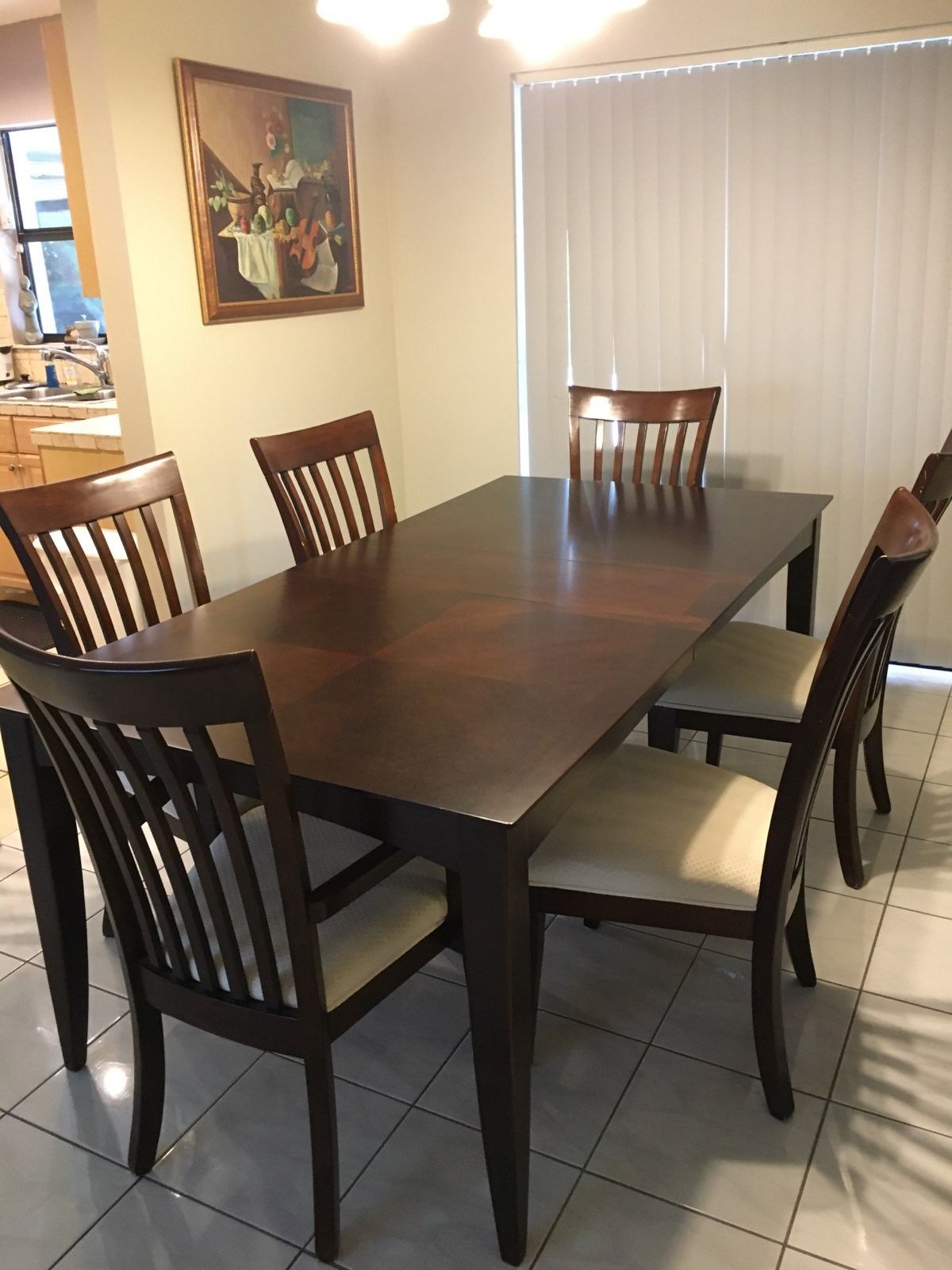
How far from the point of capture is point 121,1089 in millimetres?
1890

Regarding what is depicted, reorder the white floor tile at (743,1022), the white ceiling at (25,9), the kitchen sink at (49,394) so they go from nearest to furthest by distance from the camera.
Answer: the white floor tile at (743,1022) < the white ceiling at (25,9) < the kitchen sink at (49,394)

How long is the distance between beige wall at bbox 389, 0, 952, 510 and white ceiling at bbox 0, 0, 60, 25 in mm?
1761

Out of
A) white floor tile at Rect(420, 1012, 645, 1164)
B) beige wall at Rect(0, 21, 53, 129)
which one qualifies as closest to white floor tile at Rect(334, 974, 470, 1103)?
white floor tile at Rect(420, 1012, 645, 1164)

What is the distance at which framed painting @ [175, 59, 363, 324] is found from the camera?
10.2 ft

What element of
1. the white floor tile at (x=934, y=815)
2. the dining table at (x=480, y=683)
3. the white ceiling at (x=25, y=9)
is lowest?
the white floor tile at (x=934, y=815)

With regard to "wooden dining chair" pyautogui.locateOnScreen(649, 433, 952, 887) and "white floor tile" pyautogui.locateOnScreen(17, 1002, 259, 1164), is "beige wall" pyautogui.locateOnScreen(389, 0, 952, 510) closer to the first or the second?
"wooden dining chair" pyautogui.locateOnScreen(649, 433, 952, 887)

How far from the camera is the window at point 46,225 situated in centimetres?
531

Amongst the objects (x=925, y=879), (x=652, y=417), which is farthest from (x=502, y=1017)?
(x=652, y=417)

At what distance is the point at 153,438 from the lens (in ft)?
10.1

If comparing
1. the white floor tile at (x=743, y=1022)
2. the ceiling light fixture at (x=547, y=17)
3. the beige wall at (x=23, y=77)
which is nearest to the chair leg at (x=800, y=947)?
the white floor tile at (x=743, y=1022)

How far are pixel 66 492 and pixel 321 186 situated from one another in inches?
75.8

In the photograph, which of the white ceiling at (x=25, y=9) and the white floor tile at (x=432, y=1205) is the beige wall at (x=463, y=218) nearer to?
the white ceiling at (x=25, y=9)

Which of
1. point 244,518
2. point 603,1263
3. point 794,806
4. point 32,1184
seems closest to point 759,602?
point 244,518

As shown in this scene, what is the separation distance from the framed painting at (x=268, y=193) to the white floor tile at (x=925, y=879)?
2.41 meters
